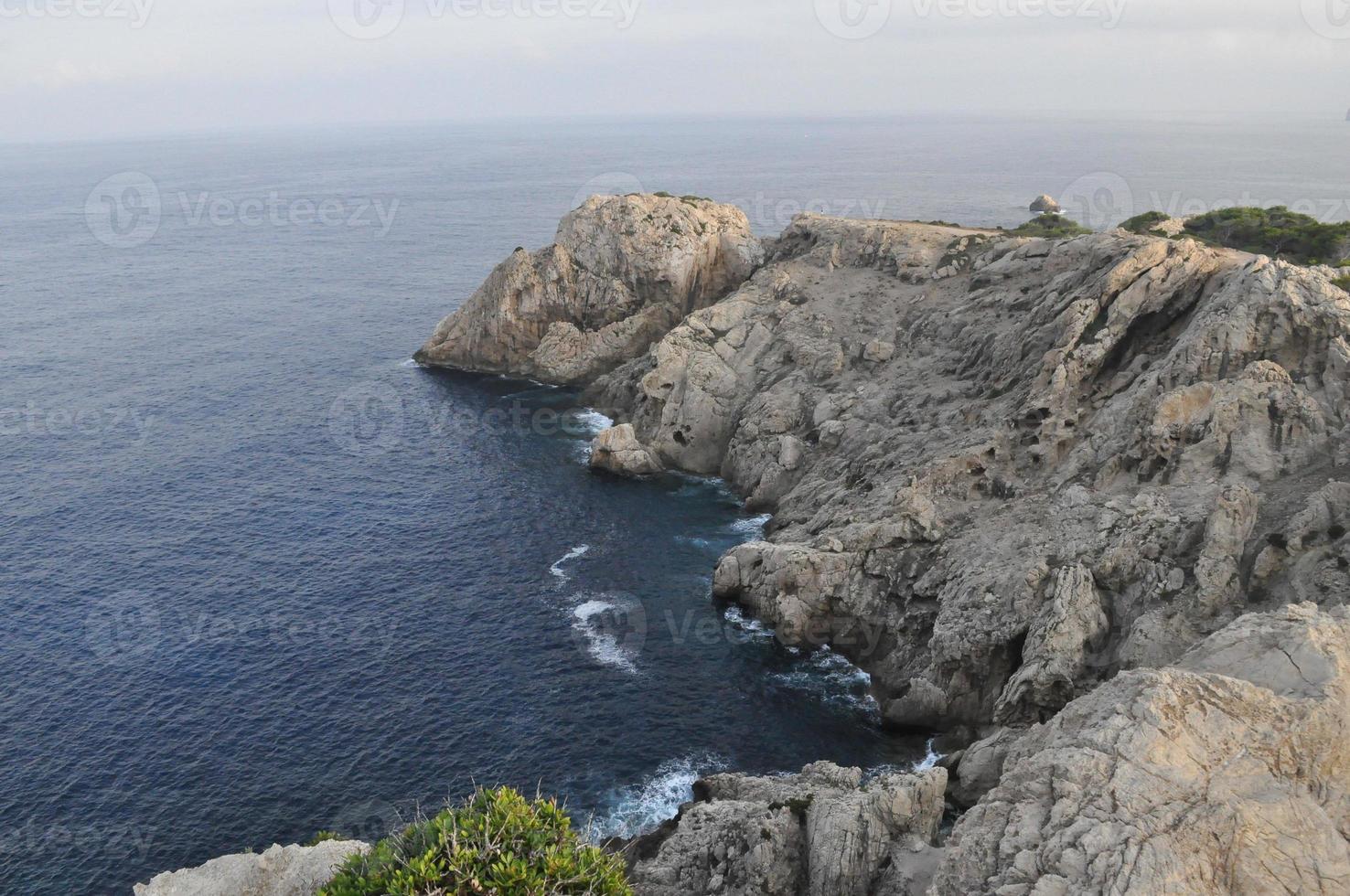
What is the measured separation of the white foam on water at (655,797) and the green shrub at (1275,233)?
7582cm

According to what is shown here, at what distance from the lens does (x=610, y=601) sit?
242 ft

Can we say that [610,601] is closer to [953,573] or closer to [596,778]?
[596,778]

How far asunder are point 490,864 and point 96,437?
312 ft

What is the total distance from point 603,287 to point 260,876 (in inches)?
3805

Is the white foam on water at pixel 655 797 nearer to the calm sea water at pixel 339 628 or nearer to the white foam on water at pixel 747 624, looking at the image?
the calm sea water at pixel 339 628

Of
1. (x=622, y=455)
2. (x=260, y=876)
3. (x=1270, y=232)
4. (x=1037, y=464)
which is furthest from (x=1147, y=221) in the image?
(x=260, y=876)

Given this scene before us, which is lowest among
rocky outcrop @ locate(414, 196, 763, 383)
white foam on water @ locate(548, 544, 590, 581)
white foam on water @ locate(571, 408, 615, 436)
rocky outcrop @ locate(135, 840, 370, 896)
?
white foam on water @ locate(548, 544, 590, 581)

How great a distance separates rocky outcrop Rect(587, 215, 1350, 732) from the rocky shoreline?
220 millimetres

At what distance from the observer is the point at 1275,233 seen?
91750mm

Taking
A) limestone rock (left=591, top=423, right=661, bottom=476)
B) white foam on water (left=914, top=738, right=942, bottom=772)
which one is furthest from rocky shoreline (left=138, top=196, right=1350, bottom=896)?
white foam on water (left=914, top=738, right=942, bottom=772)

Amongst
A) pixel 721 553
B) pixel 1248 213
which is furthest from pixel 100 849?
pixel 1248 213

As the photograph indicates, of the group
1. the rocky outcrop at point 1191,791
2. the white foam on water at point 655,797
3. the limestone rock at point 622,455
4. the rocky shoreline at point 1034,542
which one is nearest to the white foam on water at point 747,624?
the rocky shoreline at point 1034,542

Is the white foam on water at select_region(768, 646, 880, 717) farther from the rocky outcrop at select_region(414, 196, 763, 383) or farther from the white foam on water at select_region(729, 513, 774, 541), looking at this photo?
the rocky outcrop at select_region(414, 196, 763, 383)

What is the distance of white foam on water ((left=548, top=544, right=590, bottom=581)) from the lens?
77812 mm
